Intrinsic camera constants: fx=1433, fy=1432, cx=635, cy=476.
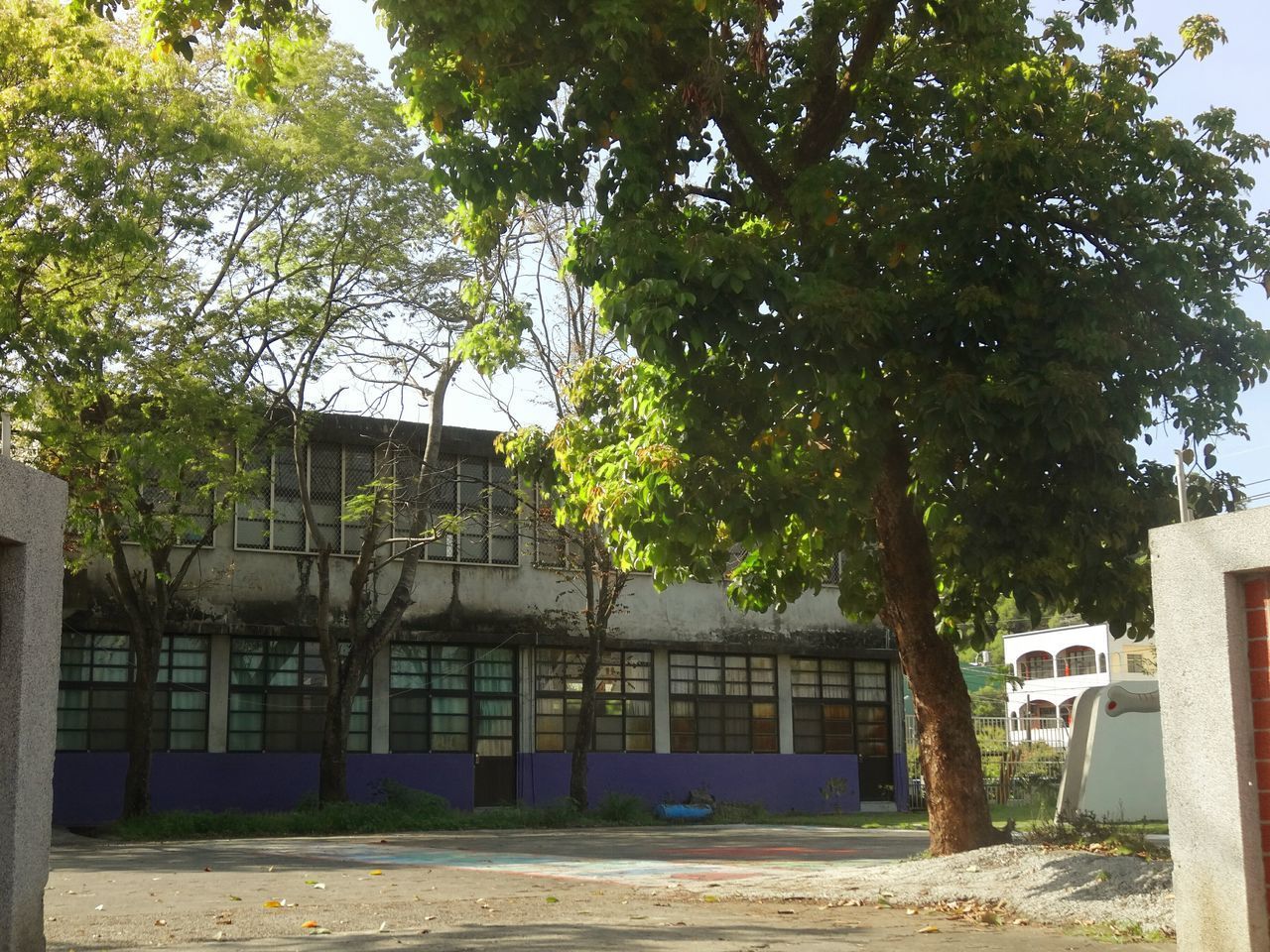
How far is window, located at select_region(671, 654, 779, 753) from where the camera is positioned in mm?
29203

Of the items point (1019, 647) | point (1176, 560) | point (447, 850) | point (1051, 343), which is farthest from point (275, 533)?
point (1019, 647)

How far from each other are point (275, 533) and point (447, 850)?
33.5ft

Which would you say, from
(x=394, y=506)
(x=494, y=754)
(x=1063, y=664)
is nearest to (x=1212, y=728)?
(x=394, y=506)

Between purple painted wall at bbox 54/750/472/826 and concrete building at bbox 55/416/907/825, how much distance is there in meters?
0.04

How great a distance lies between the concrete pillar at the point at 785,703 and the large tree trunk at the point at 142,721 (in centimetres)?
1318

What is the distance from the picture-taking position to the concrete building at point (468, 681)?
24.4 meters

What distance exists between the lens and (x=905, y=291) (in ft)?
39.4

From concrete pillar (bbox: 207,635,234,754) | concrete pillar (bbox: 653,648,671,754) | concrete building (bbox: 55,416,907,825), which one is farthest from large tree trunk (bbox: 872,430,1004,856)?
concrete pillar (bbox: 653,648,671,754)

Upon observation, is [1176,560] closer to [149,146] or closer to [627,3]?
[627,3]

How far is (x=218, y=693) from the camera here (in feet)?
81.8

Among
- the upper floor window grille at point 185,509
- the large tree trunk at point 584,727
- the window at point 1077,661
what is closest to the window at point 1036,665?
the window at point 1077,661

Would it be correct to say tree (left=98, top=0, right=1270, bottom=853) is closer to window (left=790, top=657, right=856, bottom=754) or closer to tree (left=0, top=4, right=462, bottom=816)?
tree (left=0, top=4, right=462, bottom=816)

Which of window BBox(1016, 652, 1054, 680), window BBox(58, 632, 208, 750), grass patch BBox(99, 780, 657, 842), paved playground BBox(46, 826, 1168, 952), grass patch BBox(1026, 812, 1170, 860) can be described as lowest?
grass patch BBox(99, 780, 657, 842)

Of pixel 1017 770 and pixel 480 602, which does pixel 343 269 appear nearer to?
pixel 480 602
